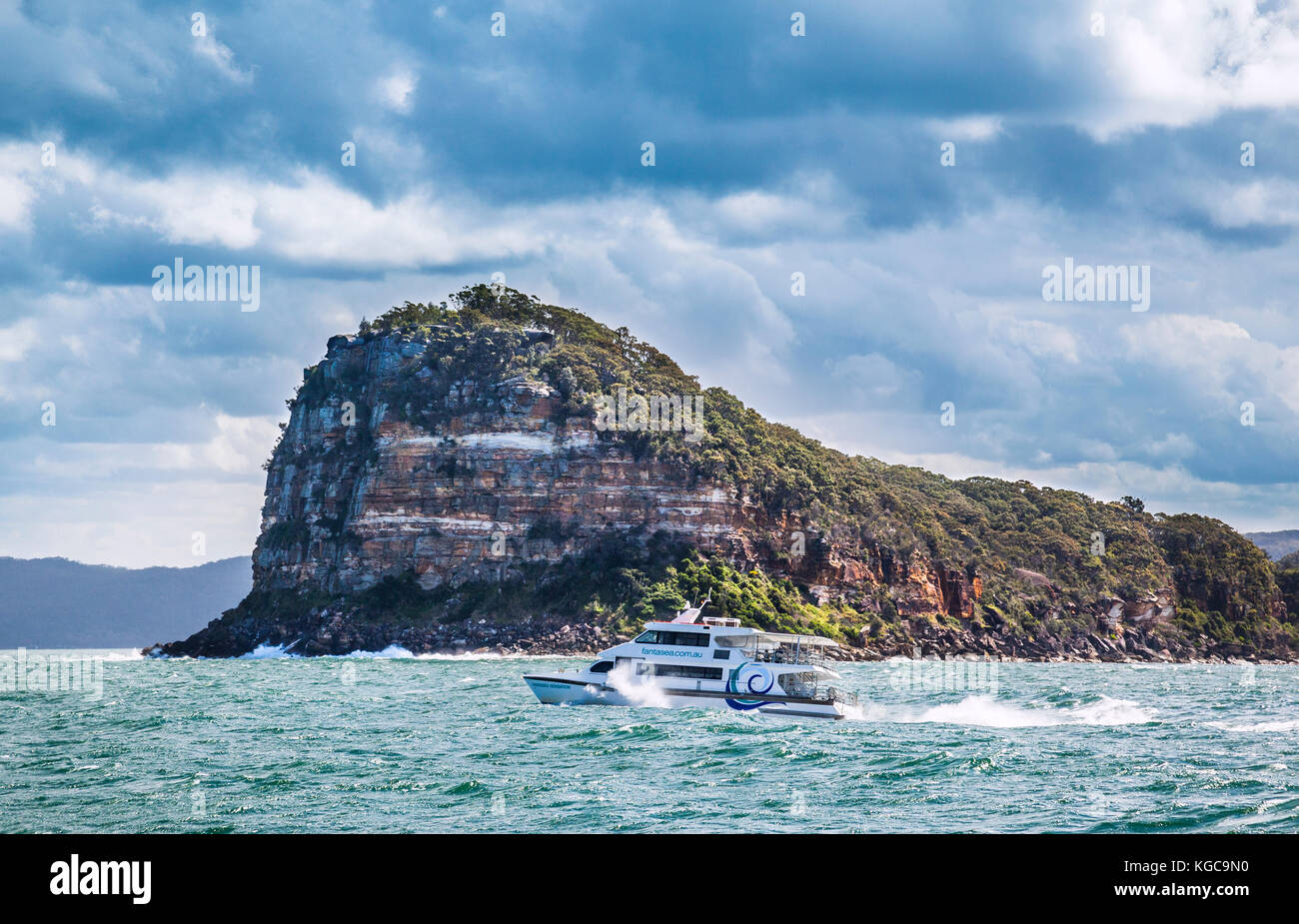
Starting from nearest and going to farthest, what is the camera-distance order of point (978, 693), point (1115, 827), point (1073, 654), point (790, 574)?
1. point (1115, 827)
2. point (978, 693)
3. point (790, 574)
4. point (1073, 654)

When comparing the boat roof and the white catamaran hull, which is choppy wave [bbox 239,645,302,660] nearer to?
the white catamaran hull

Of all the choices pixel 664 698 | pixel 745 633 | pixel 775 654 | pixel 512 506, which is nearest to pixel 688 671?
pixel 664 698

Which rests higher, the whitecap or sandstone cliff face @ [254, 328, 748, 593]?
sandstone cliff face @ [254, 328, 748, 593]

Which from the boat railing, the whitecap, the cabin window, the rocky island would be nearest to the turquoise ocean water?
the whitecap

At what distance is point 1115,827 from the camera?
83.3 ft

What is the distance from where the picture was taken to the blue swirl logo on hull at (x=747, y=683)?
→ 175 feet

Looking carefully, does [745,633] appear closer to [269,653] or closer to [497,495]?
[497,495]

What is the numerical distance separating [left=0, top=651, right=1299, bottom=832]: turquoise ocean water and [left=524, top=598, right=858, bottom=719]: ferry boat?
5.22ft

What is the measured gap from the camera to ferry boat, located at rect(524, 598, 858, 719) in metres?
53.4

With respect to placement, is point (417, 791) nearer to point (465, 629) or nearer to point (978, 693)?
point (978, 693)

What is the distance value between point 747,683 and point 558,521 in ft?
325
